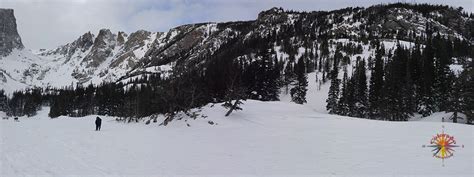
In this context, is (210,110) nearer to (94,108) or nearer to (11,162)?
(11,162)

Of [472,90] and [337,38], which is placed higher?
[337,38]

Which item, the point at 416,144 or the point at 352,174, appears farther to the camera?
the point at 416,144

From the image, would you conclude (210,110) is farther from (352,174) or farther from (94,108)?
(94,108)

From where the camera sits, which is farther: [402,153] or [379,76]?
[379,76]

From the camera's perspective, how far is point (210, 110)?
48188 millimetres

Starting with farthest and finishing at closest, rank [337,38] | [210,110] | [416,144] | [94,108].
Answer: [337,38] < [94,108] < [210,110] < [416,144]

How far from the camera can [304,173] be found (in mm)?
15031

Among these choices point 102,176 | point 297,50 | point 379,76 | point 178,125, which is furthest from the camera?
point 297,50

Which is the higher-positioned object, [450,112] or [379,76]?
[379,76]

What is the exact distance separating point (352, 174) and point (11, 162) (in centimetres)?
1445

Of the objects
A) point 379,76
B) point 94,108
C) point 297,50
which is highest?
point 297,50

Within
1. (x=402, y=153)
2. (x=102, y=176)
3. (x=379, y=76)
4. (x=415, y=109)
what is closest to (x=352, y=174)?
(x=402, y=153)

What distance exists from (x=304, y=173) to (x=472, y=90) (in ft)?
169

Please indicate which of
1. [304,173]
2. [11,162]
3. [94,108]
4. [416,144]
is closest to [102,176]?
[11,162]
